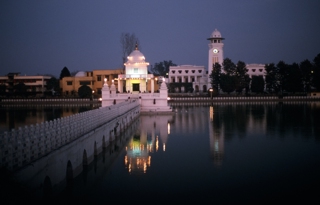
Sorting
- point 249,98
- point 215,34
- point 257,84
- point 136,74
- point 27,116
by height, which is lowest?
point 27,116

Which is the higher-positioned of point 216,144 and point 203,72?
point 203,72

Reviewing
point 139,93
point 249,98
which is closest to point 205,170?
point 139,93

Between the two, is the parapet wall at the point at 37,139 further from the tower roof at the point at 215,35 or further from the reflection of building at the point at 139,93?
the tower roof at the point at 215,35

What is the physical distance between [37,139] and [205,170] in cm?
684

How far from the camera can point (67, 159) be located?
11.3 meters

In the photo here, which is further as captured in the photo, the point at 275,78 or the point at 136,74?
the point at 275,78

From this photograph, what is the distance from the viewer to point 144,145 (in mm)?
20094

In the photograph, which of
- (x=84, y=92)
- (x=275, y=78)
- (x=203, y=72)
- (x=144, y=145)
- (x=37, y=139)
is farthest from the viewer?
(x=203, y=72)

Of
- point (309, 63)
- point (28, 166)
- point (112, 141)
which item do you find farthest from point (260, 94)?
point (28, 166)

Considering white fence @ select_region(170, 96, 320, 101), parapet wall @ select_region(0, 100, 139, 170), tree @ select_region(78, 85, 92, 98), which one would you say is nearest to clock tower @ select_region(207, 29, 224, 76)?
white fence @ select_region(170, 96, 320, 101)

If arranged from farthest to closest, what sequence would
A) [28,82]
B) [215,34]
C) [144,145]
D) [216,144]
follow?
[215,34], [28,82], [144,145], [216,144]

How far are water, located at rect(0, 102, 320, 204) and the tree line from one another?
44645 millimetres

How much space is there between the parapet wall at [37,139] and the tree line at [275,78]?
182ft

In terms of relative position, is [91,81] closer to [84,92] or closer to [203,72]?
[84,92]
